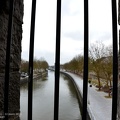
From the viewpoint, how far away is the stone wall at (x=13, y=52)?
1034 mm

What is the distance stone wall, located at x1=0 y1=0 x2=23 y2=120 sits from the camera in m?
1.03

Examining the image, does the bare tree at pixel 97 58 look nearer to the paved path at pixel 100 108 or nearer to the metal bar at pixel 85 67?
the paved path at pixel 100 108

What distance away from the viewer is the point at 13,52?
1092 millimetres

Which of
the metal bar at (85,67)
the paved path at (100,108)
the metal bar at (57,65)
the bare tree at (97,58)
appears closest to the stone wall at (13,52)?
the metal bar at (57,65)

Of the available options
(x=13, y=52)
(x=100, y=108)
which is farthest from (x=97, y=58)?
(x=13, y=52)

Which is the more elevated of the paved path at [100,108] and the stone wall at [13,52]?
the stone wall at [13,52]

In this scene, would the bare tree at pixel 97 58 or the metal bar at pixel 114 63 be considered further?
the bare tree at pixel 97 58

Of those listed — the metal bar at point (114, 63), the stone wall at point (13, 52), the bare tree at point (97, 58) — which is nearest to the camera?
the metal bar at point (114, 63)

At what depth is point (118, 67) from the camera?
2.93 ft

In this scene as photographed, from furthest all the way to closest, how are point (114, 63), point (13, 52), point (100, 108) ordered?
point (100, 108) → point (13, 52) → point (114, 63)

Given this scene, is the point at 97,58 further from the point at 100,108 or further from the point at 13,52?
the point at 13,52

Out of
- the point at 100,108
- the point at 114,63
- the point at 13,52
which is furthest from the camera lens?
the point at 100,108

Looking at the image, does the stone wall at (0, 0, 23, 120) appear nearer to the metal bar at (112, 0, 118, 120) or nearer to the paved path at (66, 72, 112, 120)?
the metal bar at (112, 0, 118, 120)

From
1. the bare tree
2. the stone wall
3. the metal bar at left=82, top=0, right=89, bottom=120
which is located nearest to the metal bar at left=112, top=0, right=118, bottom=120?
the metal bar at left=82, top=0, right=89, bottom=120
